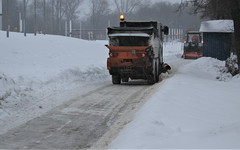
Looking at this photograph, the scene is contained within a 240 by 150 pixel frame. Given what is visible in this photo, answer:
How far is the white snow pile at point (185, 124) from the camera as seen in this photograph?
225 inches

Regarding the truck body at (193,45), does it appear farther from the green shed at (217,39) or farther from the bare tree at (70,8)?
the bare tree at (70,8)

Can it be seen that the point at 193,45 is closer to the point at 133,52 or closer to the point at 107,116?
the point at 133,52

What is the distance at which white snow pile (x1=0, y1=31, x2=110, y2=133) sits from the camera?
35.2 ft

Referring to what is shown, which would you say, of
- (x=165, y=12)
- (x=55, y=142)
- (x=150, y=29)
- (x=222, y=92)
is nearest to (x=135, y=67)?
(x=150, y=29)

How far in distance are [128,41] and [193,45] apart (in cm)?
2444

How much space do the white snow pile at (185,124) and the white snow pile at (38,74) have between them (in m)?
2.95

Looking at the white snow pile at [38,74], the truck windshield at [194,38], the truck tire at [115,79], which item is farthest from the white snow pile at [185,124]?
the truck windshield at [194,38]

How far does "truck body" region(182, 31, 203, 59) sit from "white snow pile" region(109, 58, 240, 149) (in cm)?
2915

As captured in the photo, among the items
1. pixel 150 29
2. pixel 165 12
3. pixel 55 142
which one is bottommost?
pixel 55 142

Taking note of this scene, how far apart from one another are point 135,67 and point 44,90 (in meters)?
4.03

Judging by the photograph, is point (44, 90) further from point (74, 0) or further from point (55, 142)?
point (74, 0)

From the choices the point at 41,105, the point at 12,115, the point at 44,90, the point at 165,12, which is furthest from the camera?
the point at 165,12

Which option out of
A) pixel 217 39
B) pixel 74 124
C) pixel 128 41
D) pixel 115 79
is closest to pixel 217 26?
pixel 217 39

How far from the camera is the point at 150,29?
16203 millimetres
